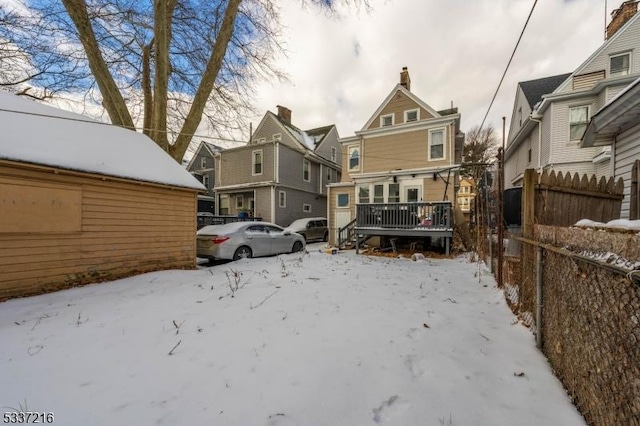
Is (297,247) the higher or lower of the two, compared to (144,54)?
lower

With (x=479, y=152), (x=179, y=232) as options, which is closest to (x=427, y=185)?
(x=179, y=232)

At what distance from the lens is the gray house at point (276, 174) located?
17.8 meters

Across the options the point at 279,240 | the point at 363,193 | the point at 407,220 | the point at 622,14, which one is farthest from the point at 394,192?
the point at 622,14

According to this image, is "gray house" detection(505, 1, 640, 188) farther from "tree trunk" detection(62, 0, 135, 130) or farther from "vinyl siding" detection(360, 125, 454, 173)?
"tree trunk" detection(62, 0, 135, 130)

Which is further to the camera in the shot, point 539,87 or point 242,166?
point 242,166

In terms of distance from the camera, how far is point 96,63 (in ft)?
28.1

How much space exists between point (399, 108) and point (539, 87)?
8.72 m

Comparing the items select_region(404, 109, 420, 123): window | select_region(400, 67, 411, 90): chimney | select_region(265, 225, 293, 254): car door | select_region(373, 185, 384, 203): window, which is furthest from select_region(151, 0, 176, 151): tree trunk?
select_region(400, 67, 411, 90): chimney

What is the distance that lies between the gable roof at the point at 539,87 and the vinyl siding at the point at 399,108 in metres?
6.38

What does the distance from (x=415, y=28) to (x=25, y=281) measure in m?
10.7

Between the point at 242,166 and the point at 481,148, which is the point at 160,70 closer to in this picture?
the point at 242,166

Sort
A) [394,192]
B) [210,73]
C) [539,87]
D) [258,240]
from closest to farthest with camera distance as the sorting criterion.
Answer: [210,73], [258,240], [394,192], [539,87]

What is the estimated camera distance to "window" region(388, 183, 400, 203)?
13.4 m

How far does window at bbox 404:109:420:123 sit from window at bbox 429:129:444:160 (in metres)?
1.34
